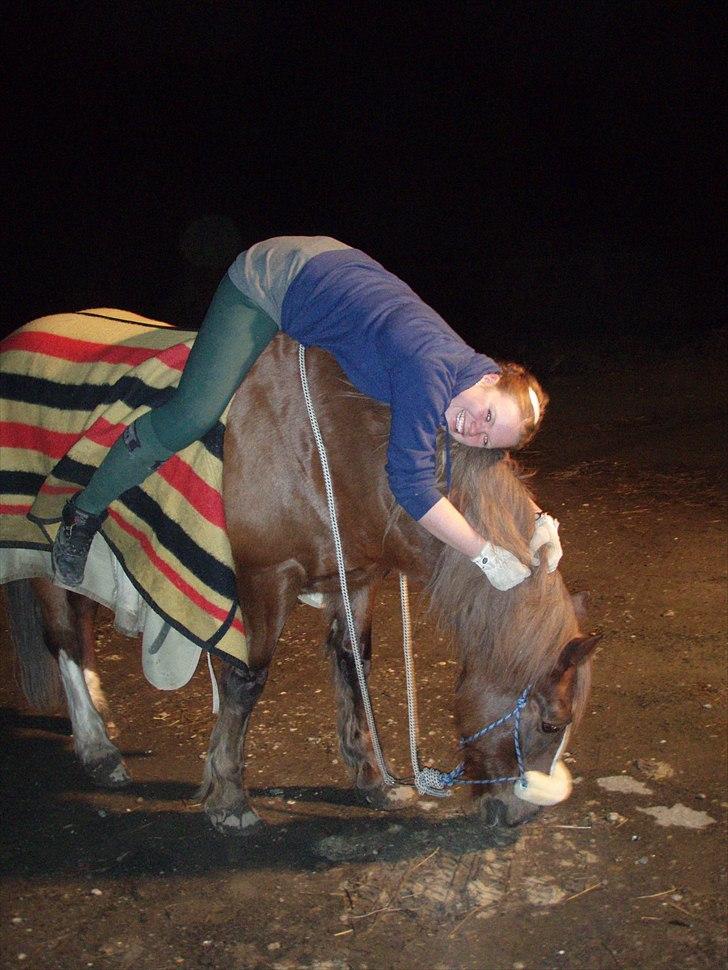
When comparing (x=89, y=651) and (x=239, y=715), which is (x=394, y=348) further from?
(x=89, y=651)

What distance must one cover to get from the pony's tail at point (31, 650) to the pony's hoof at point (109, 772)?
37 cm

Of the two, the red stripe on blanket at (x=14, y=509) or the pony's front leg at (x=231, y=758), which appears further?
the red stripe on blanket at (x=14, y=509)

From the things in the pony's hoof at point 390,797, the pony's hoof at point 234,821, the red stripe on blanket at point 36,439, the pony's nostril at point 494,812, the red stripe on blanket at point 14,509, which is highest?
the red stripe on blanket at point 36,439

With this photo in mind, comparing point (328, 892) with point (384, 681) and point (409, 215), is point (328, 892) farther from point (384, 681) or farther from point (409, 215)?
point (409, 215)

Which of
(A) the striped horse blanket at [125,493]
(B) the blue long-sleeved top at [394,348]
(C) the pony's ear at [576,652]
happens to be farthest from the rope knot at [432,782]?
(B) the blue long-sleeved top at [394,348]

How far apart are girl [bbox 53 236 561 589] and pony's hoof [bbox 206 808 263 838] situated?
984 mm

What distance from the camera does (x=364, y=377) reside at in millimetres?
2523

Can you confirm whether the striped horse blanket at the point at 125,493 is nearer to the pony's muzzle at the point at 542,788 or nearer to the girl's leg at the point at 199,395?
the girl's leg at the point at 199,395

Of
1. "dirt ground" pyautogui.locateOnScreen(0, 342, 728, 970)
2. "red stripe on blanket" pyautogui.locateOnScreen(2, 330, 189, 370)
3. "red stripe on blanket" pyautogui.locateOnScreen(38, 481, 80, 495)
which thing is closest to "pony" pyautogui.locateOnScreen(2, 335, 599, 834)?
"dirt ground" pyautogui.locateOnScreen(0, 342, 728, 970)

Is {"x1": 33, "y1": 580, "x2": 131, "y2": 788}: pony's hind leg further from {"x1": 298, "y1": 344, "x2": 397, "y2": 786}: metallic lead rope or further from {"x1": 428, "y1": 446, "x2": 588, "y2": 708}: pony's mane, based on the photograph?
{"x1": 428, "y1": 446, "x2": 588, "y2": 708}: pony's mane

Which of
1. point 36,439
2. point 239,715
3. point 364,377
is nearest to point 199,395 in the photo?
point 364,377

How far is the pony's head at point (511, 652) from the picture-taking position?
8.27 feet

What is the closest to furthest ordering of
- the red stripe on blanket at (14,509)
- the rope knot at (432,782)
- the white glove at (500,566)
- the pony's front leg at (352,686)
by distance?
the white glove at (500,566) → the rope knot at (432,782) → the pony's front leg at (352,686) → the red stripe on blanket at (14,509)

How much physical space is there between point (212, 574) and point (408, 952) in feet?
3.87
